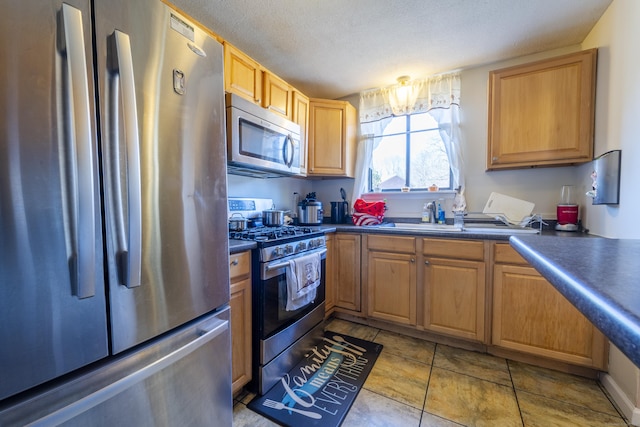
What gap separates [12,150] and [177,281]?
0.55 meters

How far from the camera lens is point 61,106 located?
66cm

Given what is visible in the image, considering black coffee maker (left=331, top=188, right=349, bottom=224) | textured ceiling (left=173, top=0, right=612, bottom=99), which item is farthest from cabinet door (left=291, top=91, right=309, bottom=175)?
black coffee maker (left=331, top=188, right=349, bottom=224)

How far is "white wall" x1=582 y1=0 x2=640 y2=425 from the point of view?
133cm

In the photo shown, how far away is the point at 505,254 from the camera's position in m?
1.82

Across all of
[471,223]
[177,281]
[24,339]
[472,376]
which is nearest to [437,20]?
[471,223]

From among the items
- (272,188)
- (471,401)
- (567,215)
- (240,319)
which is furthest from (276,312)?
(567,215)

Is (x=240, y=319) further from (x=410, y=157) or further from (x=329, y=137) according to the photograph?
(x=410, y=157)

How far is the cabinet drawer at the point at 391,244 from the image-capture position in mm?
2127

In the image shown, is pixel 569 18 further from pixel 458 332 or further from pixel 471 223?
pixel 458 332

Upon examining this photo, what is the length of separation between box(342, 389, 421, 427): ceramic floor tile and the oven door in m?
0.60

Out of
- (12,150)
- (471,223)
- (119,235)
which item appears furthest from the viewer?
(471,223)

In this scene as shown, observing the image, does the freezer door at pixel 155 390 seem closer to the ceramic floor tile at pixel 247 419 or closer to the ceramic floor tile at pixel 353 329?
the ceramic floor tile at pixel 247 419

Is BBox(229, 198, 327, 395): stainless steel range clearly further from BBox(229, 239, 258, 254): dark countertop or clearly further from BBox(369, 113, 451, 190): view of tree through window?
BBox(369, 113, 451, 190): view of tree through window

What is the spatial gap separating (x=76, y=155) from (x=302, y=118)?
2.04 meters
